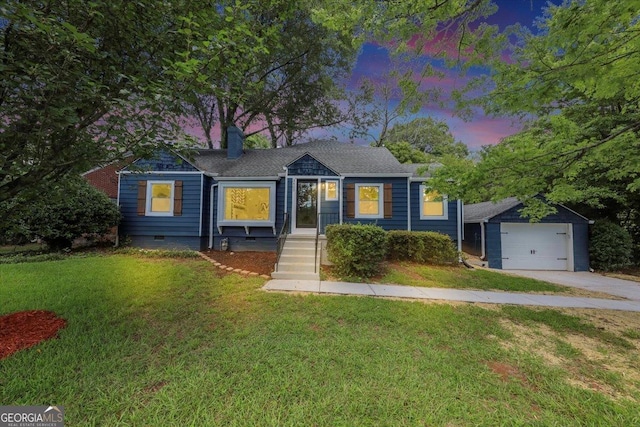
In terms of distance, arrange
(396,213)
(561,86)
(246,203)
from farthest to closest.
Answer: (246,203), (396,213), (561,86)

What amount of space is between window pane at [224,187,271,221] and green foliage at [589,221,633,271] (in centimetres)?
1365

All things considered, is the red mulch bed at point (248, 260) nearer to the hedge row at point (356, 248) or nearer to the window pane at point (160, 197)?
the hedge row at point (356, 248)

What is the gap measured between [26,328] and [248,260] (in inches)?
202

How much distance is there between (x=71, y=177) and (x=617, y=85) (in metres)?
7.54

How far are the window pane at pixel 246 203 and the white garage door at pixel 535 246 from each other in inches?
396

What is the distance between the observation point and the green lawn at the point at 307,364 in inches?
85.5

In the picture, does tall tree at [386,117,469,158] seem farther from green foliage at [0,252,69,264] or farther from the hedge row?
green foliage at [0,252,69,264]

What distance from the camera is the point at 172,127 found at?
3303 millimetres

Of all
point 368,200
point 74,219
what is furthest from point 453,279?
point 74,219

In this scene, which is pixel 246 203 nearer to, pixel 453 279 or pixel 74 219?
pixel 74 219

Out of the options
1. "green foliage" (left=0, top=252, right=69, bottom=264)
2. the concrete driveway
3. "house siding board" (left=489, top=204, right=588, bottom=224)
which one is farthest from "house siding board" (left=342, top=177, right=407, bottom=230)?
"green foliage" (left=0, top=252, right=69, bottom=264)

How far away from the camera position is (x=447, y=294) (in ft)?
18.8

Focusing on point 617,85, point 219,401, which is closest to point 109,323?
point 219,401

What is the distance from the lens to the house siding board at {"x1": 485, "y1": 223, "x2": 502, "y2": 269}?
10492mm
